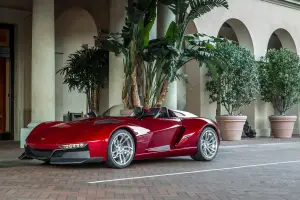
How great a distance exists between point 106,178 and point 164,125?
2.33 m

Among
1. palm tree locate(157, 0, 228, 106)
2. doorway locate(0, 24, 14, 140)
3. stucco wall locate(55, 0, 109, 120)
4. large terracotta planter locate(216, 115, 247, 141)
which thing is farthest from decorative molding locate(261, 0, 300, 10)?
doorway locate(0, 24, 14, 140)

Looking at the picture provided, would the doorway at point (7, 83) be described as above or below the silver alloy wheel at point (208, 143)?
above

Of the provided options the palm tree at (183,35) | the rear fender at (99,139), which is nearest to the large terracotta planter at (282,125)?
the palm tree at (183,35)

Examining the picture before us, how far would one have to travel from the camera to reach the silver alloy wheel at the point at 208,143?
1031 centimetres

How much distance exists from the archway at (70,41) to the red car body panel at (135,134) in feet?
31.8

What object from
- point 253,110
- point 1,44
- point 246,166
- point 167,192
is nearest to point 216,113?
point 253,110

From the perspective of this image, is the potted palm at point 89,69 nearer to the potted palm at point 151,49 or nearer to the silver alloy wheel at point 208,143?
the potted palm at point 151,49

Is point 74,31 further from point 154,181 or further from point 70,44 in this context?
point 154,181

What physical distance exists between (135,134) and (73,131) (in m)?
1.11

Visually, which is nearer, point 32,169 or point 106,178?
point 106,178

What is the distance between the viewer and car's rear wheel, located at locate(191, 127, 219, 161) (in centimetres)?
1025

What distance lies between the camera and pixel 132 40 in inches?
535

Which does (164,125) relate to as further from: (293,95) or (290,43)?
(290,43)

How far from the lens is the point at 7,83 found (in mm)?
16859
